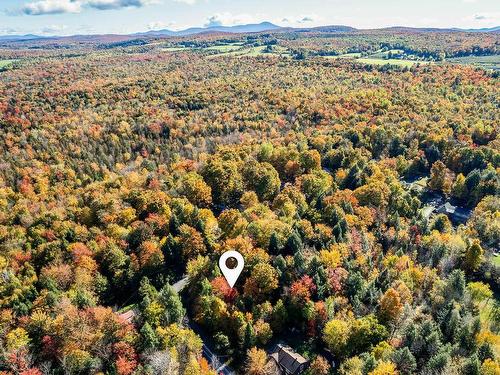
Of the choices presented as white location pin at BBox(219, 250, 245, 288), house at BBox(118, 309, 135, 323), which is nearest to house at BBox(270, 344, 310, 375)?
white location pin at BBox(219, 250, 245, 288)

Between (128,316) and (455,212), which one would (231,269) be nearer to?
(128,316)

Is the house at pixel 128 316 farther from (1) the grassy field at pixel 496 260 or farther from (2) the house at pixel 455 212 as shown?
(2) the house at pixel 455 212

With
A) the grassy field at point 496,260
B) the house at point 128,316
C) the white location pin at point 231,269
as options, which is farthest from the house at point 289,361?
the grassy field at point 496,260

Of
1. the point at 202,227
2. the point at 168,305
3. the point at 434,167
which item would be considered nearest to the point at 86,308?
the point at 168,305

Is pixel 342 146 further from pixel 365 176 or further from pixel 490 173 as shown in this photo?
pixel 490 173

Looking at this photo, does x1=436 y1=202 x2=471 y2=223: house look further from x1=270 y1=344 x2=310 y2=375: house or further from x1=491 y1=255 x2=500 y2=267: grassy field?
x1=270 y1=344 x2=310 y2=375: house

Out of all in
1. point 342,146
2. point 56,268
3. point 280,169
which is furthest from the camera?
point 342,146
